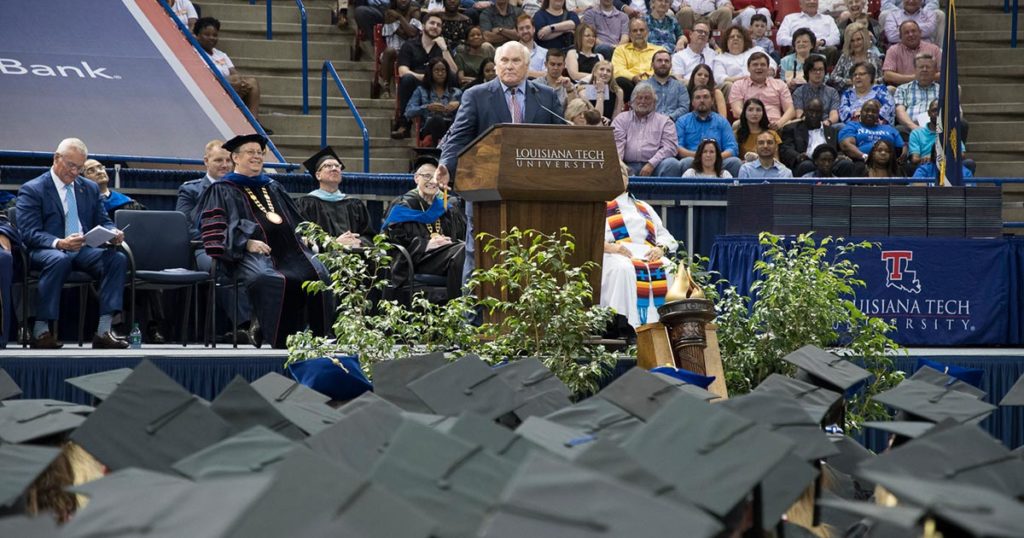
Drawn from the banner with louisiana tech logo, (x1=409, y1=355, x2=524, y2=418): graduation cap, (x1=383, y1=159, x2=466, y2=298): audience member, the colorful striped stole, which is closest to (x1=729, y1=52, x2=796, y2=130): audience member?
the banner with louisiana tech logo

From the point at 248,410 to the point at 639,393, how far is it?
1.31 metres

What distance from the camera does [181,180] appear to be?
10.0 metres

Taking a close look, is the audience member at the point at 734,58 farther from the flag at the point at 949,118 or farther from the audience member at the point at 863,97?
the flag at the point at 949,118

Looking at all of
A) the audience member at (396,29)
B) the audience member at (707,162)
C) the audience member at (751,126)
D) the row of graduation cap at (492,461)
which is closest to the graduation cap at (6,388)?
the row of graduation cap at (492,461)

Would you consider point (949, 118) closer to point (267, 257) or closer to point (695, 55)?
point (695, 55)

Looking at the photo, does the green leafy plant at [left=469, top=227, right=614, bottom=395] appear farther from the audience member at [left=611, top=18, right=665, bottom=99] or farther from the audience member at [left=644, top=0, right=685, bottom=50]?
the audience member at [left=644, top=0, right=685, bottom=50]

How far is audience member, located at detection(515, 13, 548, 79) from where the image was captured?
13.4 meters

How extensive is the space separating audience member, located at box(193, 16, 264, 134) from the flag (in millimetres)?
5781

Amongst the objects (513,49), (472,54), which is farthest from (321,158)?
(472,54)

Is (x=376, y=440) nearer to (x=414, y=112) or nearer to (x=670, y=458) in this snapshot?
(x=670, y=458)

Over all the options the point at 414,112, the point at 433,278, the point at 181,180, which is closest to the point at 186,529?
the point at 433,278

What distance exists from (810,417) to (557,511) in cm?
212

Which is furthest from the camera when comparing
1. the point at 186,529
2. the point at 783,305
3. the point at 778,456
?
the point at 783,305

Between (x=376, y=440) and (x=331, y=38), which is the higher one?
(x=331, y=38)
